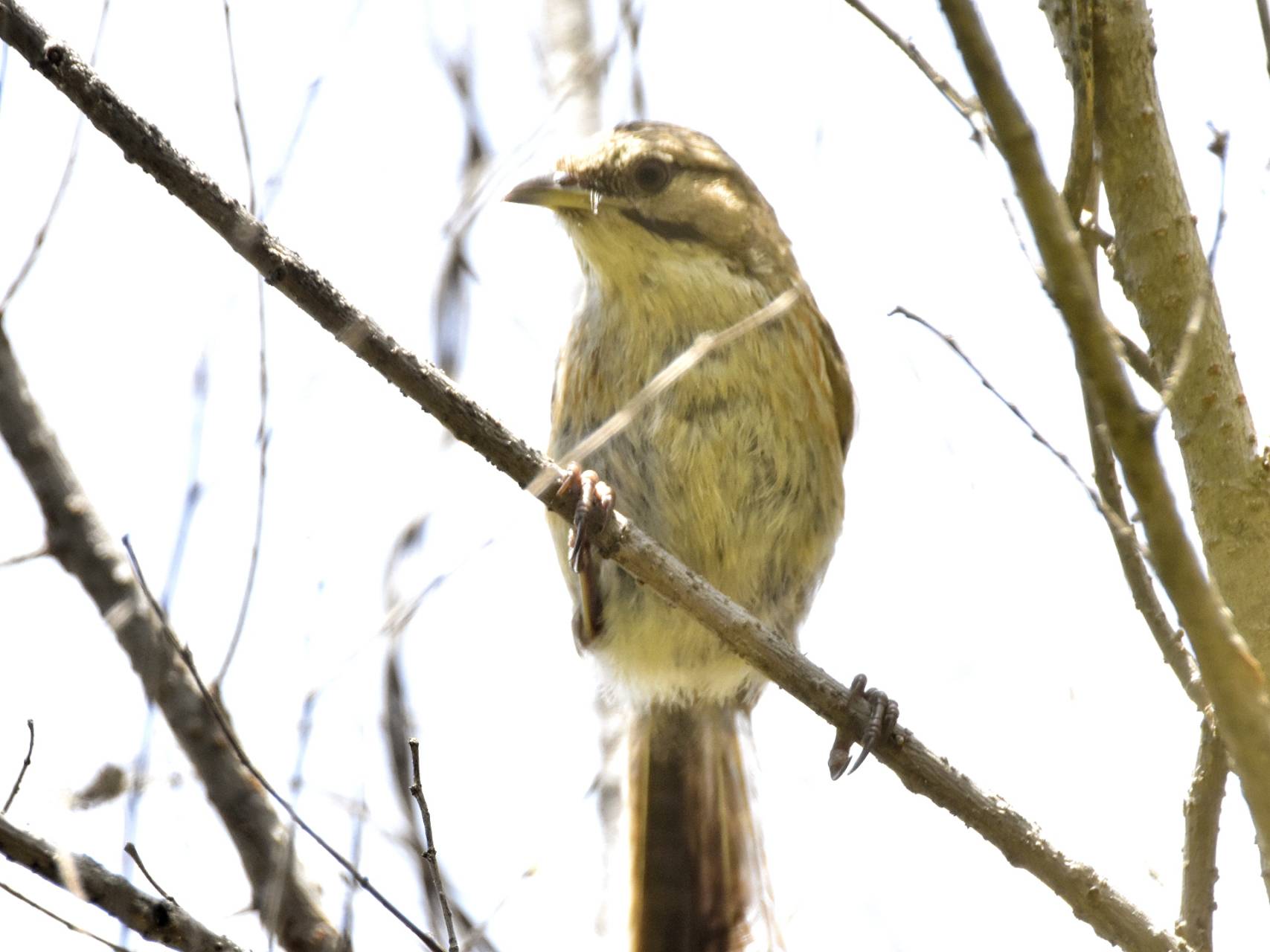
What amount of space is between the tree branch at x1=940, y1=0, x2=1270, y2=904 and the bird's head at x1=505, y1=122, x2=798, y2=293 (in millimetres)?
2185

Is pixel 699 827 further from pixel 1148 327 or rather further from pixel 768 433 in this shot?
pixel 1148 327

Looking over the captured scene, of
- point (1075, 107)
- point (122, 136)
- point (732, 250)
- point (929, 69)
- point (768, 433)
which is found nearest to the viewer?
point (122, 136)

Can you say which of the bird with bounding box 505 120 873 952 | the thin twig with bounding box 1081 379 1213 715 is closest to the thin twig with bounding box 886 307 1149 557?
the thin twig with bounding box 1081 379 1213 715

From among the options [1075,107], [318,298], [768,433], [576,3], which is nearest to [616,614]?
[768,433]

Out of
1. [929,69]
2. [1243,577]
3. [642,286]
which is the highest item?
[642,286]

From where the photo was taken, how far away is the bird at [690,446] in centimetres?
377

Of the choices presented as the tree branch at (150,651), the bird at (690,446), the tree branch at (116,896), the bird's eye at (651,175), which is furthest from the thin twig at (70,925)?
the bird's eye at (651,175)

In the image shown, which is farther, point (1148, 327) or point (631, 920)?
point (631, 920)

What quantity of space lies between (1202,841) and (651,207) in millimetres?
2449

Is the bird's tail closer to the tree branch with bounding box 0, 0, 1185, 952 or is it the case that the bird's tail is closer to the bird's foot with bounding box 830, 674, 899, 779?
the bird's foot with bounding box 830, 674, 899, 779

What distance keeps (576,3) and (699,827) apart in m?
→ 3.37

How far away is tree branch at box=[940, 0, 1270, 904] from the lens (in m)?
1.73

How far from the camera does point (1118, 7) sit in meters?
2.61

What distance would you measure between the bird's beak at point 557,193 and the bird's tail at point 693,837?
1.76 meters
